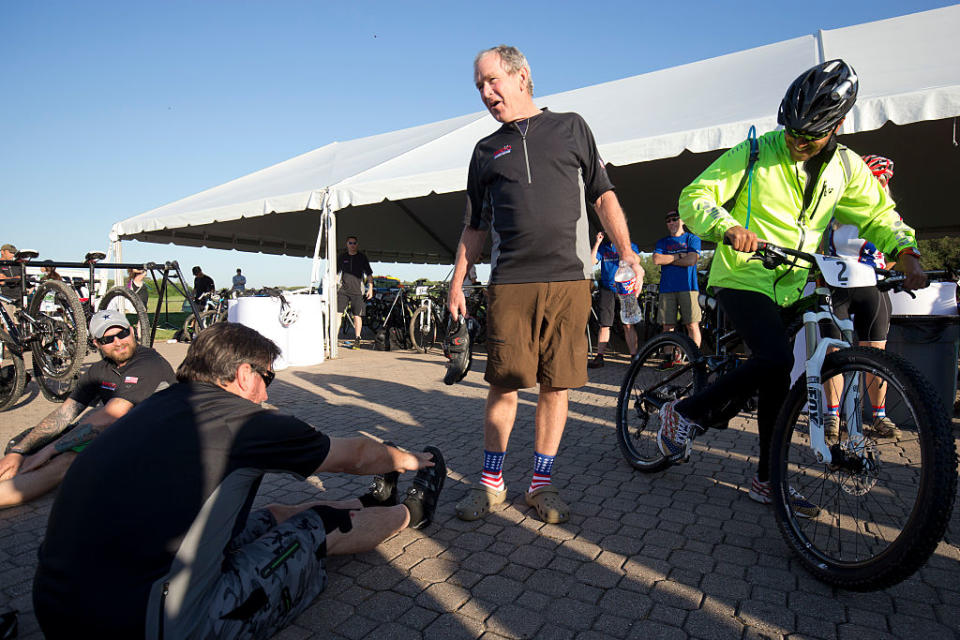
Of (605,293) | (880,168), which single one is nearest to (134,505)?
(880,168)

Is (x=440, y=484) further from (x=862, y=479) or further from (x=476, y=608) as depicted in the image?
(x=862, y=479)

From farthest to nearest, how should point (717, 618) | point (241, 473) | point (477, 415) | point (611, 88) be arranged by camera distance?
point (611, 88)
point (477, 415)
point (717, 618)
point (241, 473)

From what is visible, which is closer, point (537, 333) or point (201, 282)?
point (537, 333)

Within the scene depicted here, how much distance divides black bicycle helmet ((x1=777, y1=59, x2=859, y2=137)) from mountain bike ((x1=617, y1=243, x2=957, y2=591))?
0.50 metres

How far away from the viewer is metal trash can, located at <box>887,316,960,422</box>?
14.0 feet

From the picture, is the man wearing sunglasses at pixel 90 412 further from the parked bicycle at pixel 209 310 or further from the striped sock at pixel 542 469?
the parked bicycle at pixel 209 310

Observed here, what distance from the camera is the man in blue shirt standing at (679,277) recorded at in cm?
687

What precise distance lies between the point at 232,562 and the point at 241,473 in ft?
1.00

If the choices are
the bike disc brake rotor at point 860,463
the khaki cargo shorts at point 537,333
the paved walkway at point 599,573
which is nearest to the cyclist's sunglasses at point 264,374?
the paved walkway at point 599,573

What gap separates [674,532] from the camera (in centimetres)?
258

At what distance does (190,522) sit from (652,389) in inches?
101

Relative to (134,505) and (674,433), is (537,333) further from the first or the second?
(134,505)

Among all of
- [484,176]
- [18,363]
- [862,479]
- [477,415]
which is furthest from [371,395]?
[862,479]

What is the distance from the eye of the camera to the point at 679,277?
277 inches
